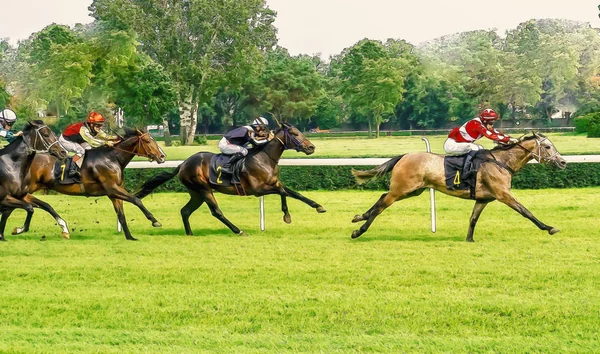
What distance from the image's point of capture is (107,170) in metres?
10.8

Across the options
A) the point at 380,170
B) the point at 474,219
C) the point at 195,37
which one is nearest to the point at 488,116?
the point at 474,219

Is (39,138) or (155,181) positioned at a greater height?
(39,138)

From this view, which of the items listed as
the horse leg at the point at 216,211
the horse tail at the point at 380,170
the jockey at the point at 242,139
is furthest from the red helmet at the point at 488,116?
the horse leg at the point at 216,211

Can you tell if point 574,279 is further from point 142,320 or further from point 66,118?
point 66,118

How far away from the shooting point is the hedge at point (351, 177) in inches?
655

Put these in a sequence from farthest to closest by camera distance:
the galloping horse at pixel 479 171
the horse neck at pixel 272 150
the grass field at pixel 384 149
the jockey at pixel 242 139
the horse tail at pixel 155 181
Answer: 1. the grass field at pixel 384 149
2. the horse tail at pixel 155 181
3. the jockey at pixel 242 139
4. the horse neck at pixel 272 150
5. the galloping horse at pixel 479 171

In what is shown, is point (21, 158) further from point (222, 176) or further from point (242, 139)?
point (242, 139)

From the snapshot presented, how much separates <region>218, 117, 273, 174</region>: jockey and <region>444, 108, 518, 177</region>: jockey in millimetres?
2414

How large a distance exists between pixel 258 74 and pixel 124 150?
43.5 metres

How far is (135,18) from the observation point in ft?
153

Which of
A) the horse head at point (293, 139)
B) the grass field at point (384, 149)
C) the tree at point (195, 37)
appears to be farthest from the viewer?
the tree at point (195, 37)

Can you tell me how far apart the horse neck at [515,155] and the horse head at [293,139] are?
2377mm

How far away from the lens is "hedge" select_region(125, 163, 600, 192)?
1664cm

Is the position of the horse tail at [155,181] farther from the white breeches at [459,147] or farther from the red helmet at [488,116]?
the red helmet at [488,116]
